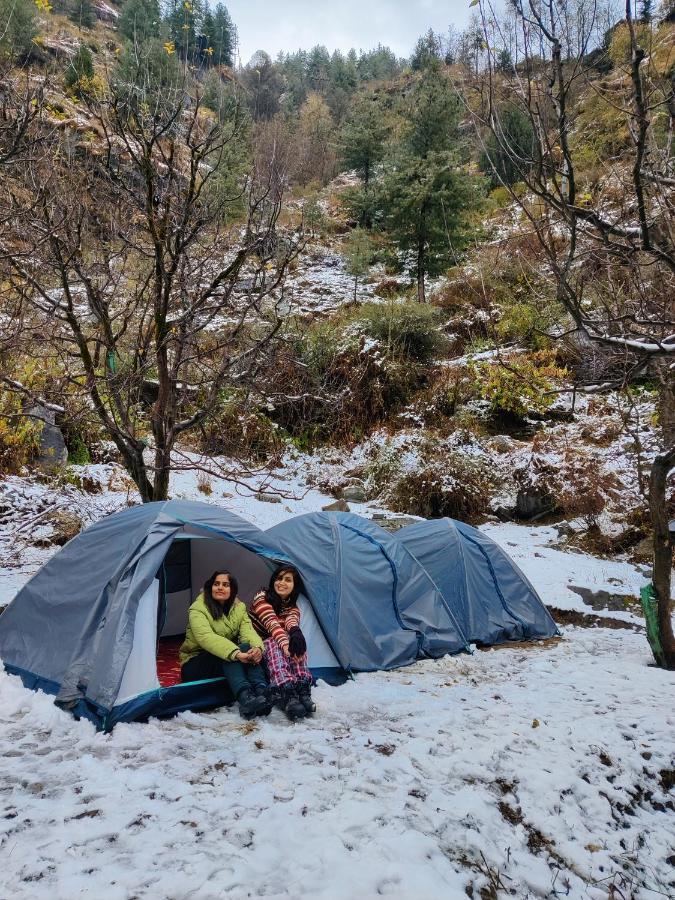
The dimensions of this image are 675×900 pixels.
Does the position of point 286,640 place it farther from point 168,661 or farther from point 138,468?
point 138,468

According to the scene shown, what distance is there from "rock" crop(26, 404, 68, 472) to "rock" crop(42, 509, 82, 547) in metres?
1.13

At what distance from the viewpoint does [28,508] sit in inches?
294

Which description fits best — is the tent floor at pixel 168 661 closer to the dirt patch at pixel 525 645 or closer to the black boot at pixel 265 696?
the black boot at pixel 265 696

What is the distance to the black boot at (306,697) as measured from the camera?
362cm

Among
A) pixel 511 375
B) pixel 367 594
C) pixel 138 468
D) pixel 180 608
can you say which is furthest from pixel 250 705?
pixel 511 375

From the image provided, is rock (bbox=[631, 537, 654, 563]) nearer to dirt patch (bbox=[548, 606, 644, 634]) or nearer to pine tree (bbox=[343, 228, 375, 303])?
dirt patch (bbox=[548, 606, 644, 634])

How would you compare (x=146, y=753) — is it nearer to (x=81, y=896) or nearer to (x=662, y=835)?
(x=81, y=896)

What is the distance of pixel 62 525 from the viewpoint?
7281mm

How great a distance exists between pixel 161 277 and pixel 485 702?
451 centimetres

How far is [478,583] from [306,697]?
2906 mm

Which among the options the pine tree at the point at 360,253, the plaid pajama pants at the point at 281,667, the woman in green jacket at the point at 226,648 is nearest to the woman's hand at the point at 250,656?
the woman in green jacket at the point at 226,648

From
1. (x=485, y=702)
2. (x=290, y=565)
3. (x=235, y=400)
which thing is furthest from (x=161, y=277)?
(x=235, y=400)

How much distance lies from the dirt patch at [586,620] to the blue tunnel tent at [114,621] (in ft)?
12.4

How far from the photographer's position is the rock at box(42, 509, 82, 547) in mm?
7117
